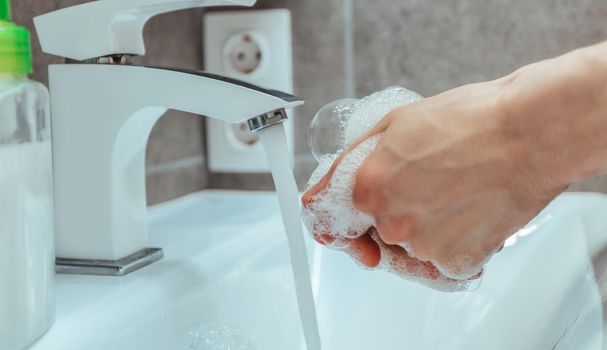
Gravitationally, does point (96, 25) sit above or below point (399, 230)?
above

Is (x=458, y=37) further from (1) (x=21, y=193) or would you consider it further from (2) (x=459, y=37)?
(1) (x=21, y=193)

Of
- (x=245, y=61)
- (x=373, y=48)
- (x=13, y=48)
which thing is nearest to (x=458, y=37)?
(x=373, y=48)

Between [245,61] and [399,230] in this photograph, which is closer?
[399,230]

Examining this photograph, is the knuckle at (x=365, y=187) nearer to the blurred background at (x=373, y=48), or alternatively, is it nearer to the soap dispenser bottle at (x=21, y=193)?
the soap dispenser bottle at (x=21, y=193)

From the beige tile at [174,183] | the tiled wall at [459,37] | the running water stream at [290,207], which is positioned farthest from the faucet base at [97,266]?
the tiled wall at [459,37]

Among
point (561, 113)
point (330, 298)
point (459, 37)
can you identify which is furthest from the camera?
point (459, 37)

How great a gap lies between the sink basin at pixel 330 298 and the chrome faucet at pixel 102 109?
0.11 feet

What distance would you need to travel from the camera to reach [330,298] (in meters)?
0.68

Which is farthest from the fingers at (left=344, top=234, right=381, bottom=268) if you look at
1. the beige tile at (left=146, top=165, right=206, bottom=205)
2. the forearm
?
the beige tile at (left=146, top=165, right=206, bottom=205)

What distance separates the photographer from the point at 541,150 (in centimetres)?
39

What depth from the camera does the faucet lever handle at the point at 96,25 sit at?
0.54 metres

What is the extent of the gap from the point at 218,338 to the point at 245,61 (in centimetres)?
45

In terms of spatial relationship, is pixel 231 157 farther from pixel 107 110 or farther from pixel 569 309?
pixel 569 309

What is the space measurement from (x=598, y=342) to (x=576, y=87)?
0.53 feet
